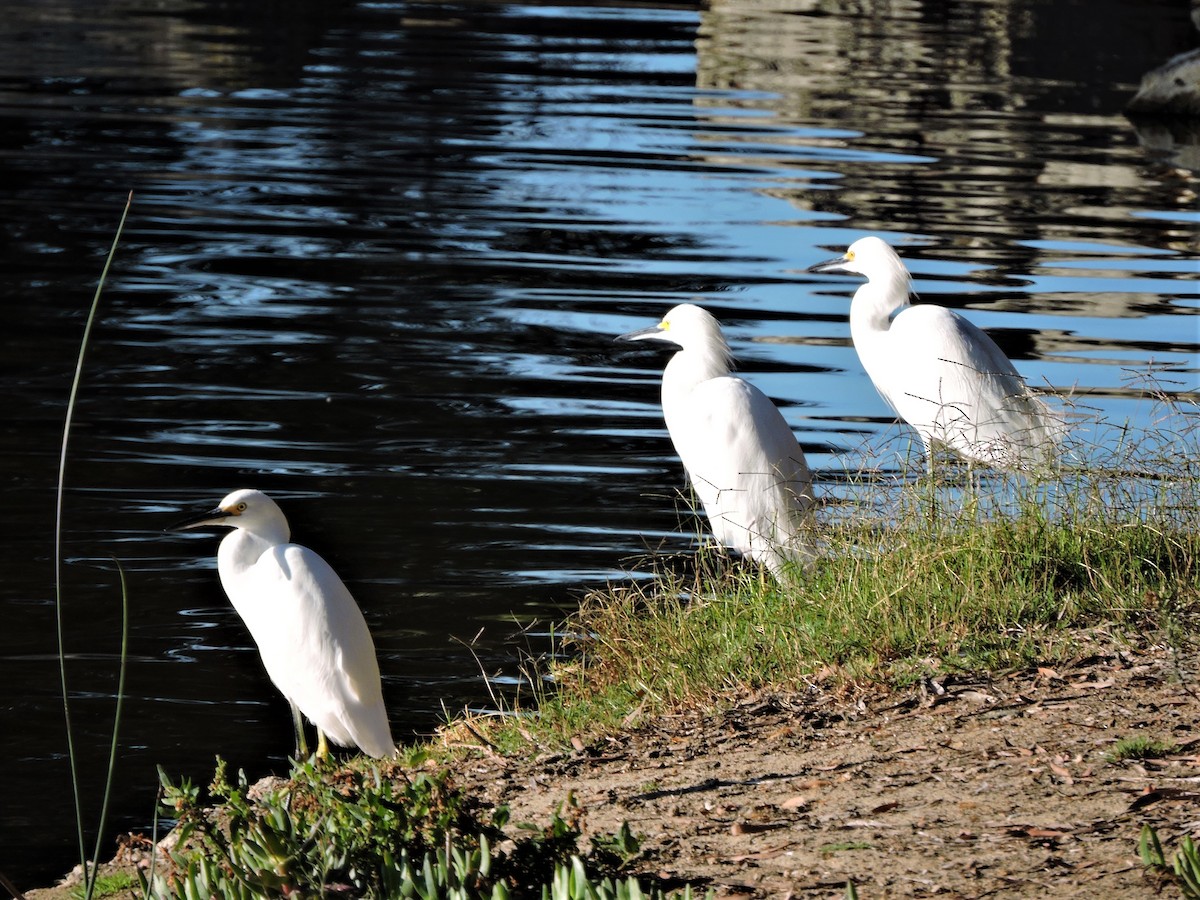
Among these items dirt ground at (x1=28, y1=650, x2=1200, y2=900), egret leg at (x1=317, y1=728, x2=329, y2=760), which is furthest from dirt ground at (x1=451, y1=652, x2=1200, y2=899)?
egret leg at (x1=317, y1=728, x2=329, y2=760)

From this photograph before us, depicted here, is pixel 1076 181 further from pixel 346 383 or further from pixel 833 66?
pixel 346 383

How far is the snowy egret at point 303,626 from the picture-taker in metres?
5.70

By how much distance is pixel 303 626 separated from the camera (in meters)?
5.80

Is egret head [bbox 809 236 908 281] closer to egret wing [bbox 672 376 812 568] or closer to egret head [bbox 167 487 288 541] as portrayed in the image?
egret wing [bbox 672 376 812 568]

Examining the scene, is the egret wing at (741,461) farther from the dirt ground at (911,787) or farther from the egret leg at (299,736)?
the egret leg at (299,736)

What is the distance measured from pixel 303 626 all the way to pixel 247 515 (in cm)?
49

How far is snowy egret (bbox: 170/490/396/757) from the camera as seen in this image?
5695 millimetres

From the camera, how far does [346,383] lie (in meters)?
10.5

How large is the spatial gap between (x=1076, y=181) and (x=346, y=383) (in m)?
11.1

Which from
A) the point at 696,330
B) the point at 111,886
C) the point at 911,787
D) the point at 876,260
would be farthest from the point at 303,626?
the point at 876,260

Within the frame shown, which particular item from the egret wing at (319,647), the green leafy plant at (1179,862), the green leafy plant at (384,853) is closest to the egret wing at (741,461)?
the egret wing at (319,647)

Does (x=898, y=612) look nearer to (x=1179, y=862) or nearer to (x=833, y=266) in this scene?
(x=1179, y=862)

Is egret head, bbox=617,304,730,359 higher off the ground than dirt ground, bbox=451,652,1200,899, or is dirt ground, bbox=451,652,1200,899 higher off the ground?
egret head, bbox=617,304,730,359

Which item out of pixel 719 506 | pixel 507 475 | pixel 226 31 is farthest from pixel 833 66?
pixel 719 506
